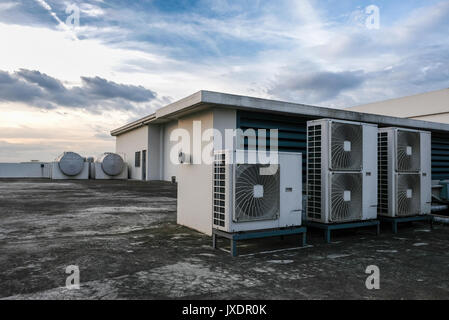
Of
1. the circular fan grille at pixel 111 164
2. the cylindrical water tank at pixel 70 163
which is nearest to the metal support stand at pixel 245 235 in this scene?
the circular fan grille at pixel 111 164

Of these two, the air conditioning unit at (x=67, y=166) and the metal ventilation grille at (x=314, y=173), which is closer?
the metal ventilation grille at (x=314, y=173)

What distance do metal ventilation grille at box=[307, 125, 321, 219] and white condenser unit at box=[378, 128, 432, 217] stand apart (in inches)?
73.4

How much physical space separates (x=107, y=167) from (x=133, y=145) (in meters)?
2.65

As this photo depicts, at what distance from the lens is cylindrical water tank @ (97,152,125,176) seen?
26578 mm

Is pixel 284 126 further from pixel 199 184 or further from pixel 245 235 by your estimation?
pixel 245 235

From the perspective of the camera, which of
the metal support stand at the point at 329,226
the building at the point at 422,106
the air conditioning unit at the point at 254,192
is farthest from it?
the building at the point at 422,106

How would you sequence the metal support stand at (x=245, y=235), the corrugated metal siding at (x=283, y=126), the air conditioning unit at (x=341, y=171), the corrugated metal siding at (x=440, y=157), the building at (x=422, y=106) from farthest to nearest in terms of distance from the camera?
the building at (x=422, y=106), the corrugated metal siding at (x=440, y=157), the corrugated metal siding at (x=283, y=126), the air conditioning unit at (x=341, y=171), the metal support stand at (x=245, y=235)

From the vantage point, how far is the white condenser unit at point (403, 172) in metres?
6.79

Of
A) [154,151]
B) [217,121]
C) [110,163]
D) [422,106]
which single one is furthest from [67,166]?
[422,106]

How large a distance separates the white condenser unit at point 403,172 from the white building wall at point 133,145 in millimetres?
18920

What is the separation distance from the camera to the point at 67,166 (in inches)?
1015

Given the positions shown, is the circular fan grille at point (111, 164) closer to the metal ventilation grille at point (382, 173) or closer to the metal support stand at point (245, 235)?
the metal ventilation grille at point (382, 173)

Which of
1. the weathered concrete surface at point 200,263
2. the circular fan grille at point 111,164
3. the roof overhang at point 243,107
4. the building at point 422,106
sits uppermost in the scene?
the building at point 422,106
